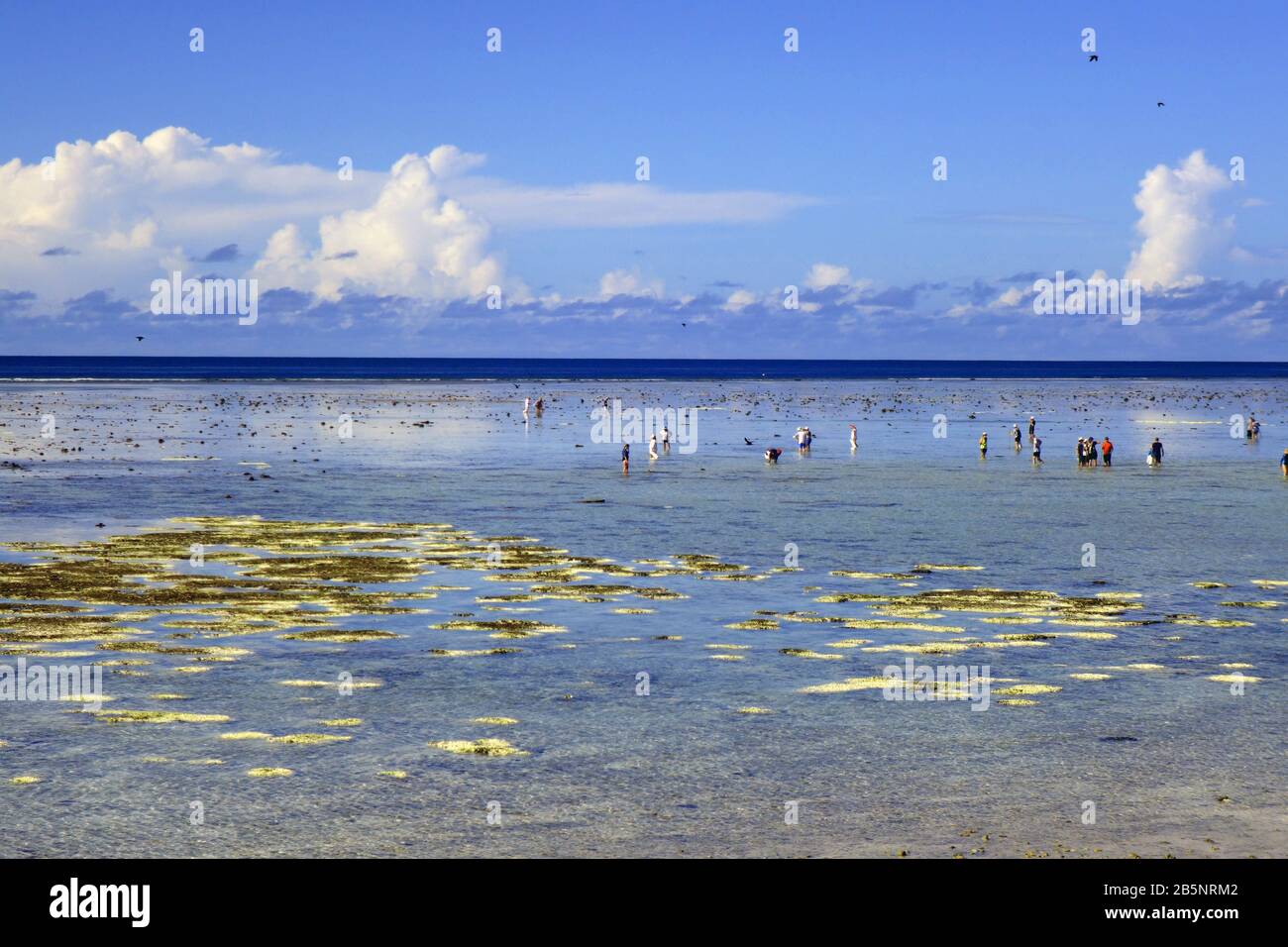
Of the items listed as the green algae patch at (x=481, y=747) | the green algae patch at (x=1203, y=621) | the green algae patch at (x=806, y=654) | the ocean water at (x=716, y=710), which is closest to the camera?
the ocean water at (x=716, y=710)

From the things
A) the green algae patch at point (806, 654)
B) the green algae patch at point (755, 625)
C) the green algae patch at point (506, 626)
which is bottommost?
the green algae patch at point (806, 654)

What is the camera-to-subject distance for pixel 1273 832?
14.3 metres

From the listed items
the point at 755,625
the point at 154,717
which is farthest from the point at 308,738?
the point at 755,625

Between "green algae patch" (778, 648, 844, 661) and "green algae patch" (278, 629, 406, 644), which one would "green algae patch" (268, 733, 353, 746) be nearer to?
"green algae patch" (278, 629, 406, 644)

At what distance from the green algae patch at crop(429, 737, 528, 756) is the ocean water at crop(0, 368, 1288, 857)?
206 millimetres

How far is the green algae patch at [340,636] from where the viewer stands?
2469cm

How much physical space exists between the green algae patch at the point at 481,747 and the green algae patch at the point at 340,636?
23.2 feet

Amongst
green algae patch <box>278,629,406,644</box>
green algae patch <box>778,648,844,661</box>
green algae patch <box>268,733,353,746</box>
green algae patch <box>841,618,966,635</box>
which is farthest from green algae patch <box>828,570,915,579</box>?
green algae patch <box>268,733,353,746</box>

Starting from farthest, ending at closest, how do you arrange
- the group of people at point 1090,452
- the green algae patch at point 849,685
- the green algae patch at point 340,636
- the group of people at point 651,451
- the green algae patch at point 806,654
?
the group of people at point 1090,452
the group of people at point 651,451
the green algae patch at point 340,636
the green algae patch at point 806,654
the green algae patch at point 849,685

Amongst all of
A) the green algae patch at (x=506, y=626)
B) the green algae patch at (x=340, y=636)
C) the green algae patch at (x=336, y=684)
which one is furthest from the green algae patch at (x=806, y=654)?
the green algae patch at (x=336, y=684)

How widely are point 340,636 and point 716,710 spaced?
8.15 meters

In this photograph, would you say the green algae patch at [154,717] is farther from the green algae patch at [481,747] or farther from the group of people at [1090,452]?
the group of people at [1090,452]
